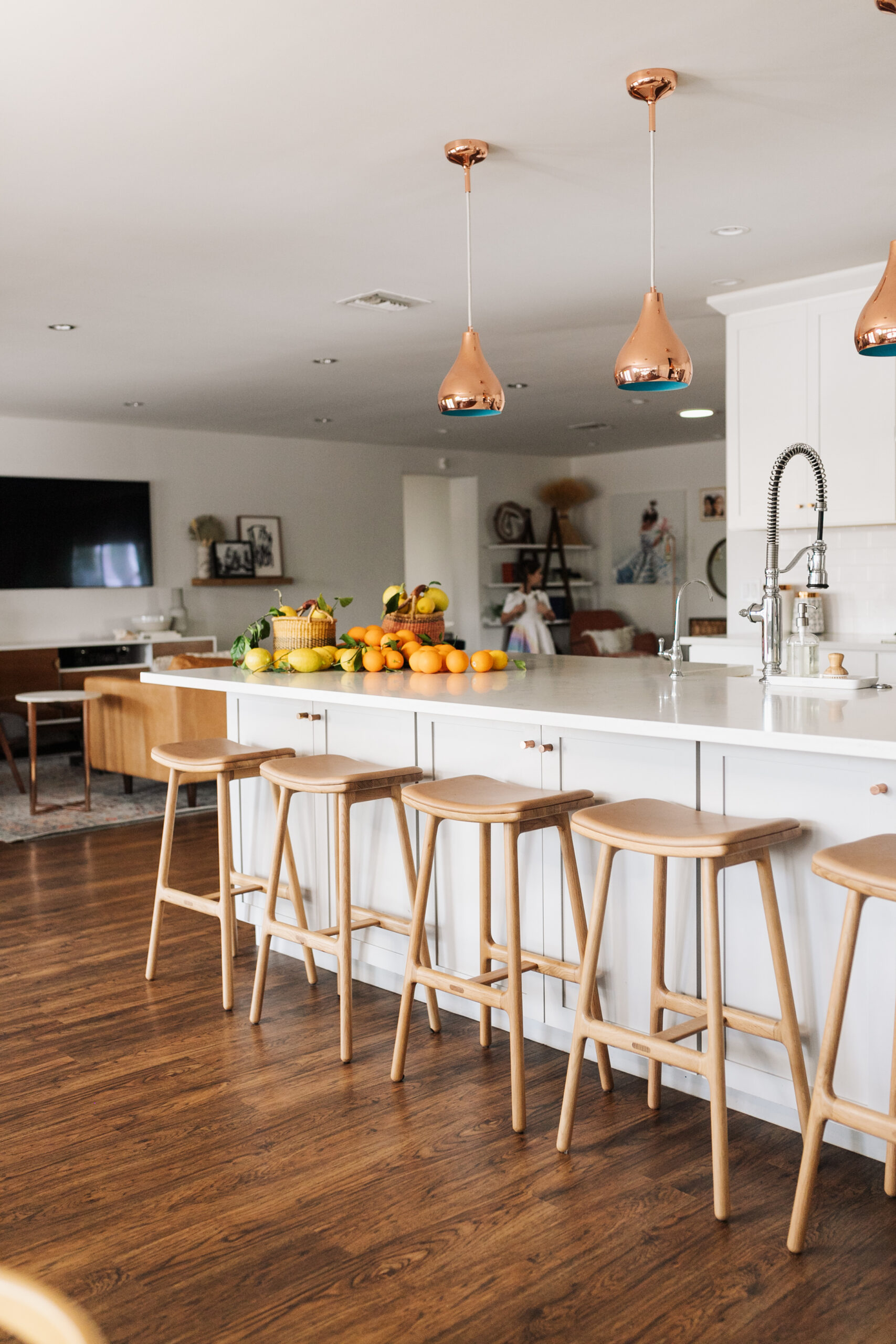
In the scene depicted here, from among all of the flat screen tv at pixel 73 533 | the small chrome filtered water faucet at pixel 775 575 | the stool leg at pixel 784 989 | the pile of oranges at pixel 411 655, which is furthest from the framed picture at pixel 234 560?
the stool leg at pixel 784 989

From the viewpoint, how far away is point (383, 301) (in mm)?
4867

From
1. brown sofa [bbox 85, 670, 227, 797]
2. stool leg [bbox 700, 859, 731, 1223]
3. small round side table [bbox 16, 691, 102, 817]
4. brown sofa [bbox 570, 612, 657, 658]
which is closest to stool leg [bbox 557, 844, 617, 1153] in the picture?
stool leg [bbox 700, 859, 731, 1223]

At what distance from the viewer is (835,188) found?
3.59m

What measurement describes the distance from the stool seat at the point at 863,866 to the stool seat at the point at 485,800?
2.22ft

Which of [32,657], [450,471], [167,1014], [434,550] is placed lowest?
[167,1014]

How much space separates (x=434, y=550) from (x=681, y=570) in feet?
8.24

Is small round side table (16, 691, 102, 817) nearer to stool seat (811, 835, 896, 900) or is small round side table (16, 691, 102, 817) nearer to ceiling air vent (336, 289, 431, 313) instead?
ceiling air vent (336, 289, 431, 313)

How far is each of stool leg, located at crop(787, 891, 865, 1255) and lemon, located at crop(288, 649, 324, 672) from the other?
2135 mm

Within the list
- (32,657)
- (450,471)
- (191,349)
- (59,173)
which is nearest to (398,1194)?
(59,173)

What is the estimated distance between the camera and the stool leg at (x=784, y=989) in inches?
85.4

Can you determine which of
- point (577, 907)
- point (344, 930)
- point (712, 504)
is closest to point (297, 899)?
point (344, 930)

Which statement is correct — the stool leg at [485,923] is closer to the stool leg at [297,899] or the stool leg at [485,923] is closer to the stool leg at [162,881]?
the stool leg at [297,899]

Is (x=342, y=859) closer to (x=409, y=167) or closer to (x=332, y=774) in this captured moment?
(x=332, y=774)

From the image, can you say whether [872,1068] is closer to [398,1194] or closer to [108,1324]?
[398,1194]
